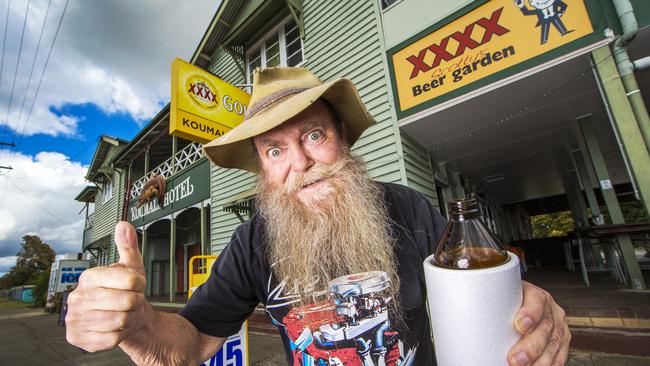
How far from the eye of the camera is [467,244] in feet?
2.11

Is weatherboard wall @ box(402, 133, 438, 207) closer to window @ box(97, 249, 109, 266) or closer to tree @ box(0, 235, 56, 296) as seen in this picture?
window @ box(97, 249, 109, 266)

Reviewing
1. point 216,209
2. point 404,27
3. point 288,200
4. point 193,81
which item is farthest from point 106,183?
point 288,200

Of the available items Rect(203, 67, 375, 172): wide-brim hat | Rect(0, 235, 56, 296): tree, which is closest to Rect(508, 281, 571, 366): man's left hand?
Rect(203, 67, 375, 172): wide-brim hat

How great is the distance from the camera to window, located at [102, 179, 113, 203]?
49.5 ft

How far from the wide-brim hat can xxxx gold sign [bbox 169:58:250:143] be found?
3.39 m

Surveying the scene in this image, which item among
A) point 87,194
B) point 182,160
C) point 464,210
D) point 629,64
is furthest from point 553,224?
point 87,194

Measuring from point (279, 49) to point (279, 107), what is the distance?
240 inches

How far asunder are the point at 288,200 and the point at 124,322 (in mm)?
821

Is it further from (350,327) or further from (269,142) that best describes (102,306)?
(269,142)

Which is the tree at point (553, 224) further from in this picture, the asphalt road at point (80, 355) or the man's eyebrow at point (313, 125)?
the man's eyebrow at point (313, 125)

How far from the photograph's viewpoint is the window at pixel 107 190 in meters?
15.1

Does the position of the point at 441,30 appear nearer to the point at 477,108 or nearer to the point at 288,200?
the point at 477,108

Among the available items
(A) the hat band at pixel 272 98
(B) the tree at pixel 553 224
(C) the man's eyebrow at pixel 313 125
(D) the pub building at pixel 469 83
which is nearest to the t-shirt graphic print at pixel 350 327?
(C) the man's eyebrow at pixel 313 125

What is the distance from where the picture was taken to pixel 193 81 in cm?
503
